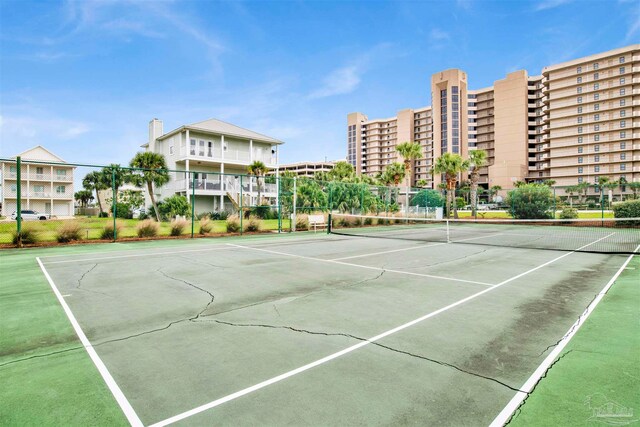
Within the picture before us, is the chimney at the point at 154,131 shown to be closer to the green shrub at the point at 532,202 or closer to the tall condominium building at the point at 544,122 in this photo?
the green shrub at the point at 532,202

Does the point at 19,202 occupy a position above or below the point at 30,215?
above

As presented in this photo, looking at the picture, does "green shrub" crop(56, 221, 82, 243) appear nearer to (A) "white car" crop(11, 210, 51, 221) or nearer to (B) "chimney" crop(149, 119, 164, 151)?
(A) "white car" crop(11, 210, 51, 221)

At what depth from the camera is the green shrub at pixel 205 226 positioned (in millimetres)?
20969

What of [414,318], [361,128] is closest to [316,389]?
[414,318]

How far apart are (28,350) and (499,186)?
11303 cm

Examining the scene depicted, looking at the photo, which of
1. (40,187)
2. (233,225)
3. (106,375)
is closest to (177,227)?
(233,225)

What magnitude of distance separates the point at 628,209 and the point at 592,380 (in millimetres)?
32558

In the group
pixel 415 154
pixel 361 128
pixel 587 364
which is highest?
pixel 361 128

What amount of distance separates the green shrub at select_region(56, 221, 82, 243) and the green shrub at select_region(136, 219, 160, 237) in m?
2.64

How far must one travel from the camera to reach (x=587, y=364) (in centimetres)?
405

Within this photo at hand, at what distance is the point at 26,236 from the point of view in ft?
50.4

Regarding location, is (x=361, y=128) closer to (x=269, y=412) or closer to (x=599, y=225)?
(x=599, y=225)

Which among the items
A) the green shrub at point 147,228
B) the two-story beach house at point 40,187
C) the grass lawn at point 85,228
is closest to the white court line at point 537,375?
the green shrub at point 147,228

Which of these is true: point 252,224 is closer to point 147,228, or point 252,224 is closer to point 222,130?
point 147,228
